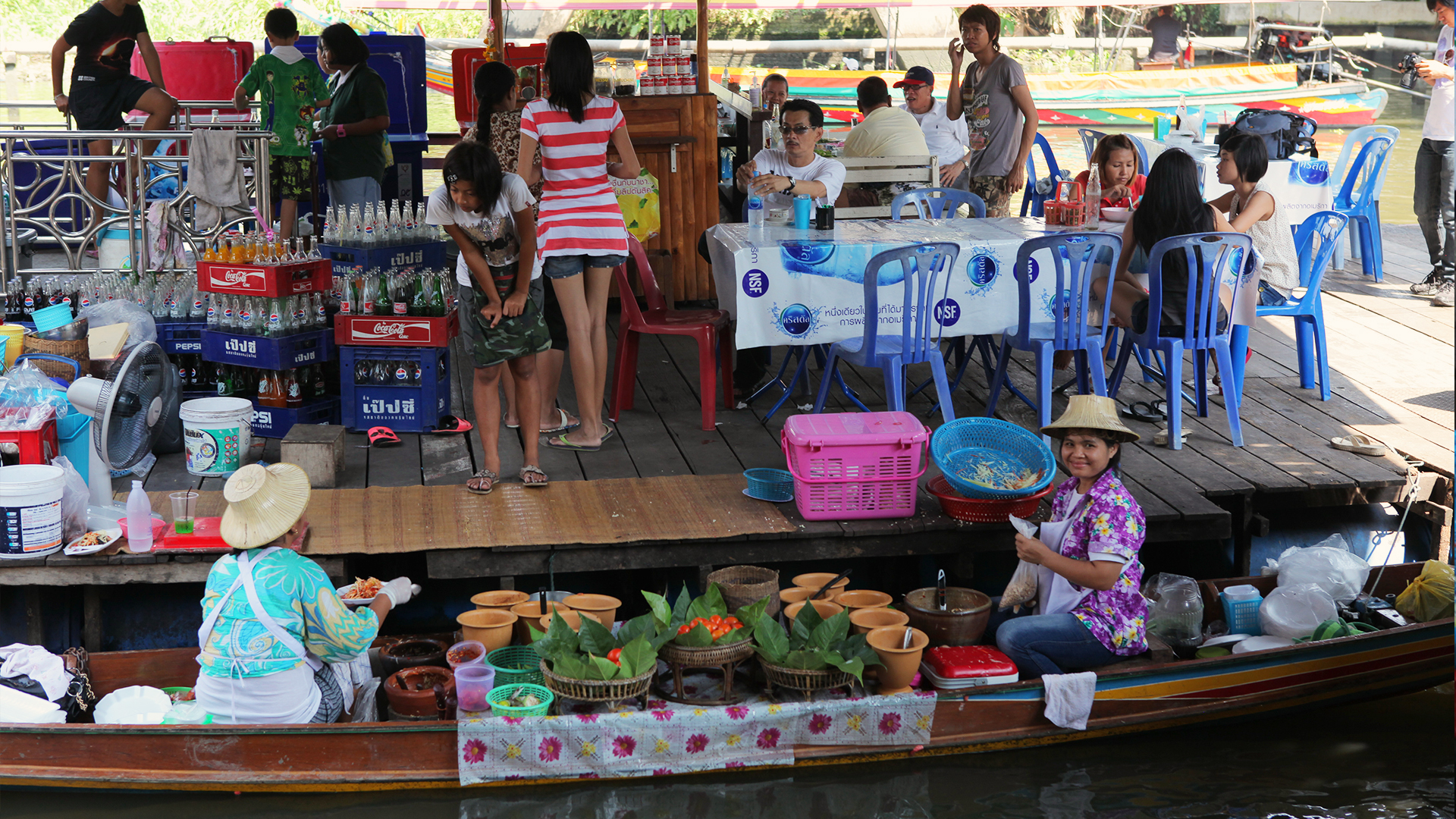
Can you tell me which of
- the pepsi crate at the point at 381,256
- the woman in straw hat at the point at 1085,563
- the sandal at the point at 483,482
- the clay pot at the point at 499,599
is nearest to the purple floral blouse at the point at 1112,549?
the woman in straw hat at the point at 1085,563

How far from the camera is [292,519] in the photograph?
12.3 ft

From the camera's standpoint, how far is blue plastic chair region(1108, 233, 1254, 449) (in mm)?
5598

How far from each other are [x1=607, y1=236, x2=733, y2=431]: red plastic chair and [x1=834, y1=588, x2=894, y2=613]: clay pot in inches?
59.8

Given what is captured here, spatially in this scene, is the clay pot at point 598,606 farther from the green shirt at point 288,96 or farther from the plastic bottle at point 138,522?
the green shirt at point 288,96

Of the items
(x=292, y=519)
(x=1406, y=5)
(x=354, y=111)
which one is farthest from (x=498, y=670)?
(x=1406, y=5)

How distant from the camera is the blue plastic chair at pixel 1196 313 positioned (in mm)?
5598

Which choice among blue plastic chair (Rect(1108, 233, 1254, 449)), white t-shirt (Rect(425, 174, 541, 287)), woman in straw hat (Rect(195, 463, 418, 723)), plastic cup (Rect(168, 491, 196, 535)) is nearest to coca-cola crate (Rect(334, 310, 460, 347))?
white t-shirt (Rect(425, 174, 541, 287))

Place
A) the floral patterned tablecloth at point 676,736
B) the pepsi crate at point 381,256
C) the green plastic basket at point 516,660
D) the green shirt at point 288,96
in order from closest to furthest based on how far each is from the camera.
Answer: the floral patterned tablecloth at point 676,736
the green plastic basket at point 516,660
the pepsi crate at point 381,256
the green shirt at point 288,96

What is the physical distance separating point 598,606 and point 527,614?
0.79 ft

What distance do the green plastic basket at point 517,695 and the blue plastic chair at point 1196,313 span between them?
124 inches

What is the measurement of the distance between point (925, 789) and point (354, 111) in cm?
549

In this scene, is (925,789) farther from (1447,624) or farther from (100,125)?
(100,125)

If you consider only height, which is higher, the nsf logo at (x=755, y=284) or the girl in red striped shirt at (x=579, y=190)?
the girl in red striped shirt at (x=579, y=190)

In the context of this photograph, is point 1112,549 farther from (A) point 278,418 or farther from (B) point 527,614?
(A) point 278,418
